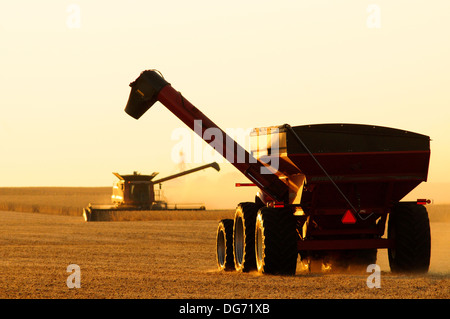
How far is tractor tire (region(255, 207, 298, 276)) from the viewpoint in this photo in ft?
52.4

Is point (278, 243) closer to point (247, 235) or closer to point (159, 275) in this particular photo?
point (247, 235)

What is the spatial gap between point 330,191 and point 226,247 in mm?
3824

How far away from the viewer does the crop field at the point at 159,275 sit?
1340 centimetres

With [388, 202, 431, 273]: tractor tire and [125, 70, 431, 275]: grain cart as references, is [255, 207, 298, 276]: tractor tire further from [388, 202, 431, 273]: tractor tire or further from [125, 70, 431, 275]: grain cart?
[388, 202, 431, 273]: tractor tire

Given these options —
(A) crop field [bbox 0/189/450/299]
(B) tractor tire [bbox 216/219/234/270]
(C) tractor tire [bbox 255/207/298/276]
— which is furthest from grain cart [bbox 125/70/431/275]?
(B) tractor tire [bbox 216/219/234/270]

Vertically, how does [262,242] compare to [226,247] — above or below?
above

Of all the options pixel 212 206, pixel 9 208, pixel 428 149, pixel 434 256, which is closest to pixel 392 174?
pixel 428 149

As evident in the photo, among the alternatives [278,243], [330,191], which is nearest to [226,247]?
[278,243]

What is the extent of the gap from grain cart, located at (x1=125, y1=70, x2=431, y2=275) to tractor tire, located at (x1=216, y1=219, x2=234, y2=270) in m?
1.01

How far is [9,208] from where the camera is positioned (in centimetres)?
6894

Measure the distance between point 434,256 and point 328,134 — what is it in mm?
9328

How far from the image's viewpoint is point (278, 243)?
15969 mm

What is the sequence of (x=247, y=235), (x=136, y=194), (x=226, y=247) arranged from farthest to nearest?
1. (x=136, y=194)
2. (x=226, y=247)
3. (x=247, y=235)

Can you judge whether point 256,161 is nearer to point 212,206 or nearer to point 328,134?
point 328,134
